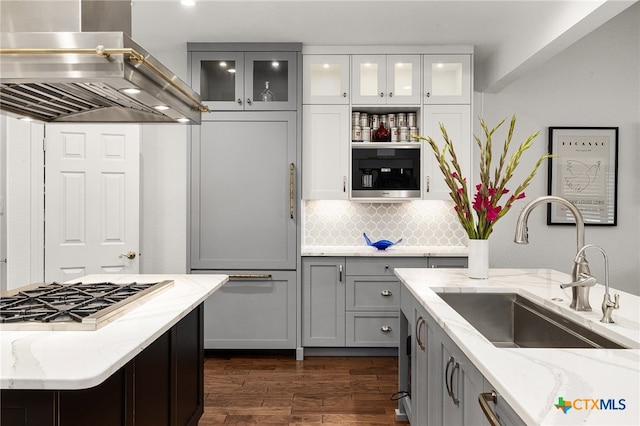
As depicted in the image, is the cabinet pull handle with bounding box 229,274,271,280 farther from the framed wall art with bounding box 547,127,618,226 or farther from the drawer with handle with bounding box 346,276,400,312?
the framed wall art with bounding box 547,127,618,226

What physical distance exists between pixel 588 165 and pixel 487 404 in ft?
12.8

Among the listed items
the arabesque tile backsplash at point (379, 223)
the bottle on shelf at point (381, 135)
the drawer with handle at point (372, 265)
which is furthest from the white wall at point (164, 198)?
the bottle on shelf at point (381, 135)

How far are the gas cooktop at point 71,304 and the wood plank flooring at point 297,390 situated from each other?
3.67 feet

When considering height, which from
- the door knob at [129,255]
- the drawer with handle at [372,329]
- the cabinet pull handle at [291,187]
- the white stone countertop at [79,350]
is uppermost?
the cabinet pull handle at [291,187]

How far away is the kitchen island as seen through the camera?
49.1 inches

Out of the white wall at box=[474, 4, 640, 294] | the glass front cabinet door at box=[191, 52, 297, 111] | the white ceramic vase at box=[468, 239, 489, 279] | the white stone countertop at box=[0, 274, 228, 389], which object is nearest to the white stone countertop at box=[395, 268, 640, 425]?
the white ceramic vase at box=[468, 239, 489, 279]

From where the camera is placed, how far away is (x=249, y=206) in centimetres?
404

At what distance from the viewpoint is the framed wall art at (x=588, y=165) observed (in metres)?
4.37

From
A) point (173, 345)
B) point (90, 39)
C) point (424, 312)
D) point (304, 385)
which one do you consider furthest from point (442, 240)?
point (90, 39)

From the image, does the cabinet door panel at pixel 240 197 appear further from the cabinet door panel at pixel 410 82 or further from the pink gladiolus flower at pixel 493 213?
the pink gladiolus flower at pixel 493 213

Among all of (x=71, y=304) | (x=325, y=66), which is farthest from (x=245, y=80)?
(x=71, y=304)

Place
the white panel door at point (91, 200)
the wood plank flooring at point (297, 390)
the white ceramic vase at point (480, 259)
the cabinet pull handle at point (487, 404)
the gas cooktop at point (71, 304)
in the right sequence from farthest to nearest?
the white panel door at point (91, 200) → the wood plank flooring at point (297, 390) → the white ceramic vase at point (480, 259) → the gas cooktop at point (71, 304) → the cabinet pull handle at point (487, 404)

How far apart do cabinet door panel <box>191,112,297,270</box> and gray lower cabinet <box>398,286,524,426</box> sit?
5.18 ft

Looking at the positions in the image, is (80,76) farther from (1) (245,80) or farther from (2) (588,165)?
(2) (588,165)
